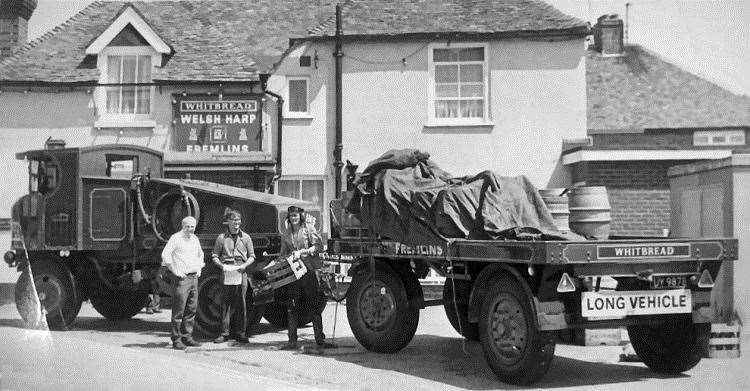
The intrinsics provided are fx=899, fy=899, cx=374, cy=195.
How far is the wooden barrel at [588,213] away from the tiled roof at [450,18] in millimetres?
9566

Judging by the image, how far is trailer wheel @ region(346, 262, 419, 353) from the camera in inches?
389

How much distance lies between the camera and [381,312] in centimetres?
1009

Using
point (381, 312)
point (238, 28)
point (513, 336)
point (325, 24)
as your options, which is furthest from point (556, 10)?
point (513, 336)

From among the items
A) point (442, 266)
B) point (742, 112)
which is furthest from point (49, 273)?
point (742, 112)

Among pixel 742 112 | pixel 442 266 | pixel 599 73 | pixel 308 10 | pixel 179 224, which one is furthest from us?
pixel 599 73

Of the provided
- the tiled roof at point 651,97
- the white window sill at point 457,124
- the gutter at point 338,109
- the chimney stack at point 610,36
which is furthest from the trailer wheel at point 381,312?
the chimney stack at point 610,36

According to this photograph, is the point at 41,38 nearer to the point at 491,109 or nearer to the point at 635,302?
the point at 491,109

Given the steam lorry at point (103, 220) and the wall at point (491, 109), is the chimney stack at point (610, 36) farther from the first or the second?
the steam lorry at point (103, 220)

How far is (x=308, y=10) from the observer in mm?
20828

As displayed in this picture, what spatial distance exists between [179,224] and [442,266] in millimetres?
4294

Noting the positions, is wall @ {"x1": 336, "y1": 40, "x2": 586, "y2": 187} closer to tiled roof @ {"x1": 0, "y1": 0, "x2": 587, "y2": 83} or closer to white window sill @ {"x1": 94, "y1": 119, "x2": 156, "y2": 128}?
tiled roof @ {"x1": 0, "y1": 0, "x2": 587, "y2": 83}

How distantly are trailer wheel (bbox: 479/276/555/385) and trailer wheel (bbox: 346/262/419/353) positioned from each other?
1641 mm

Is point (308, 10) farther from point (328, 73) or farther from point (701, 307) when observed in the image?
point (701, 307)

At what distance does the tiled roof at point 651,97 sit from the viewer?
2678 cm
